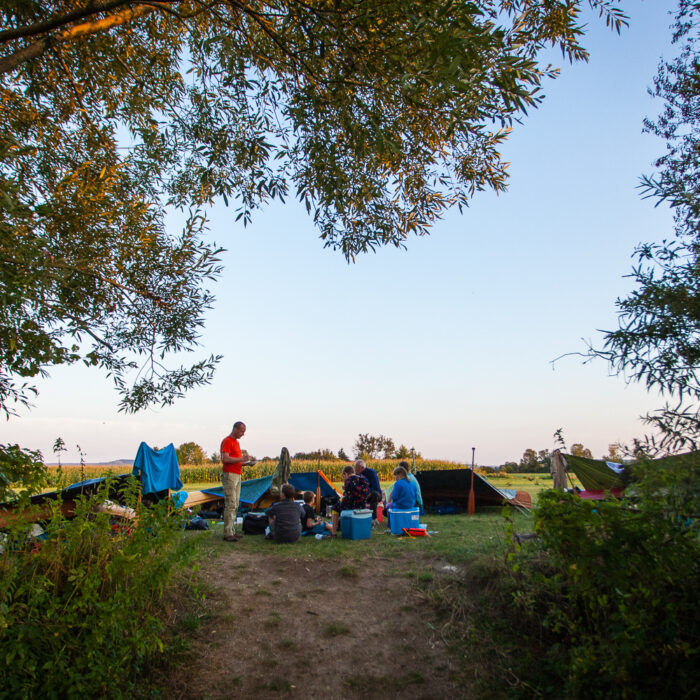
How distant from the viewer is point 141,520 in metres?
3.68

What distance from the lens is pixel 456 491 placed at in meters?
14.1

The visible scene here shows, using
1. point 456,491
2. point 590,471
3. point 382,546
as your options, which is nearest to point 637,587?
point 382,546

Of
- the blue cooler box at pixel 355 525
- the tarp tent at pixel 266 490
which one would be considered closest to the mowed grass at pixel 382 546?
the blue cooler box at pixel 355 525

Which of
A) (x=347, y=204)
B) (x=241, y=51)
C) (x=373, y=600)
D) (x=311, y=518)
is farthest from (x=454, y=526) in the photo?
(x=241, y=51)

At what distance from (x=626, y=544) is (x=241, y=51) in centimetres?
567

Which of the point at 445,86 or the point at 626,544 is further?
the point at 445,86

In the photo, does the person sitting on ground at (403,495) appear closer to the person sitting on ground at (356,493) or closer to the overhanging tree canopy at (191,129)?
the person sitting on ground at (356,493)

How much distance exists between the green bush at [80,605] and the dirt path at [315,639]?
24.2 inches

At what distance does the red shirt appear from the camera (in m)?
7.91

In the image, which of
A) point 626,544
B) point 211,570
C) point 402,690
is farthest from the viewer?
point 211,570

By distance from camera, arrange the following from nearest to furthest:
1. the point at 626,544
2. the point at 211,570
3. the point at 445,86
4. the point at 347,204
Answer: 1. the point at 626,544
2. the point at 445,86
3. the point at 347,204
4. the point at 211,570

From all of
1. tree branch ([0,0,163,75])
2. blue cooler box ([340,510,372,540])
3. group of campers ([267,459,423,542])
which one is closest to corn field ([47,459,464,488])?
group of campers ([267,459,423,542])

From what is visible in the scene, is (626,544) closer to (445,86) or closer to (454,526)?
(445,86)

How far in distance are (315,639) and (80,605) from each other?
216 cm
